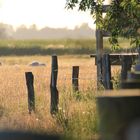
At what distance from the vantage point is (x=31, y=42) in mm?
64250

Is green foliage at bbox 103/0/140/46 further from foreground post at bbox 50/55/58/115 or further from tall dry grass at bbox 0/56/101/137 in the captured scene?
foreground post at bbox 50/55/58/115

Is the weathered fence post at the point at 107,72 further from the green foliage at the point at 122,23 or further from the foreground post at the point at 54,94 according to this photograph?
the foreground post at the point at 54,94

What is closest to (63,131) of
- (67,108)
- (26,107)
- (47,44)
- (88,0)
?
(67,108)

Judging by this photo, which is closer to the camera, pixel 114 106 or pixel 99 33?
pixel 114 106

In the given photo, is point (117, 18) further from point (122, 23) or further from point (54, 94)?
point (54, 94)

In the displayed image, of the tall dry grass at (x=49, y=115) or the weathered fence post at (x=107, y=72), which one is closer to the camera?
the tall dry grass at (x=49, y=115)

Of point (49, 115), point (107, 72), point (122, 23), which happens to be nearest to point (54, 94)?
point (49, 115)

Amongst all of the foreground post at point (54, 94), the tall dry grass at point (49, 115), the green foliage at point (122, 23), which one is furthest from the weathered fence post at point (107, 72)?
the foreground post at point (54, 94)

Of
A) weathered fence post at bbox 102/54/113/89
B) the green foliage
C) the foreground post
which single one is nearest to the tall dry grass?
the foreground post

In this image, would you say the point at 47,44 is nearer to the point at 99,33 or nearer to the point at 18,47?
the point at 18,47

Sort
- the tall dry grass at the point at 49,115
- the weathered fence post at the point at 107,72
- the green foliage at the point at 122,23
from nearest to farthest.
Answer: the tall dry grass at the point at 49,115 < the green foliage at the point at 122,23 < the weathered fence post at the point at 107,72

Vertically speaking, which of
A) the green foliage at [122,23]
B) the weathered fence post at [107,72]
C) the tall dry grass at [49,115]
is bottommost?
the tall dry grass at [49,115]

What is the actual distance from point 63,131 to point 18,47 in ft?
191

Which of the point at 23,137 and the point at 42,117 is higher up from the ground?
the point at 23,137
